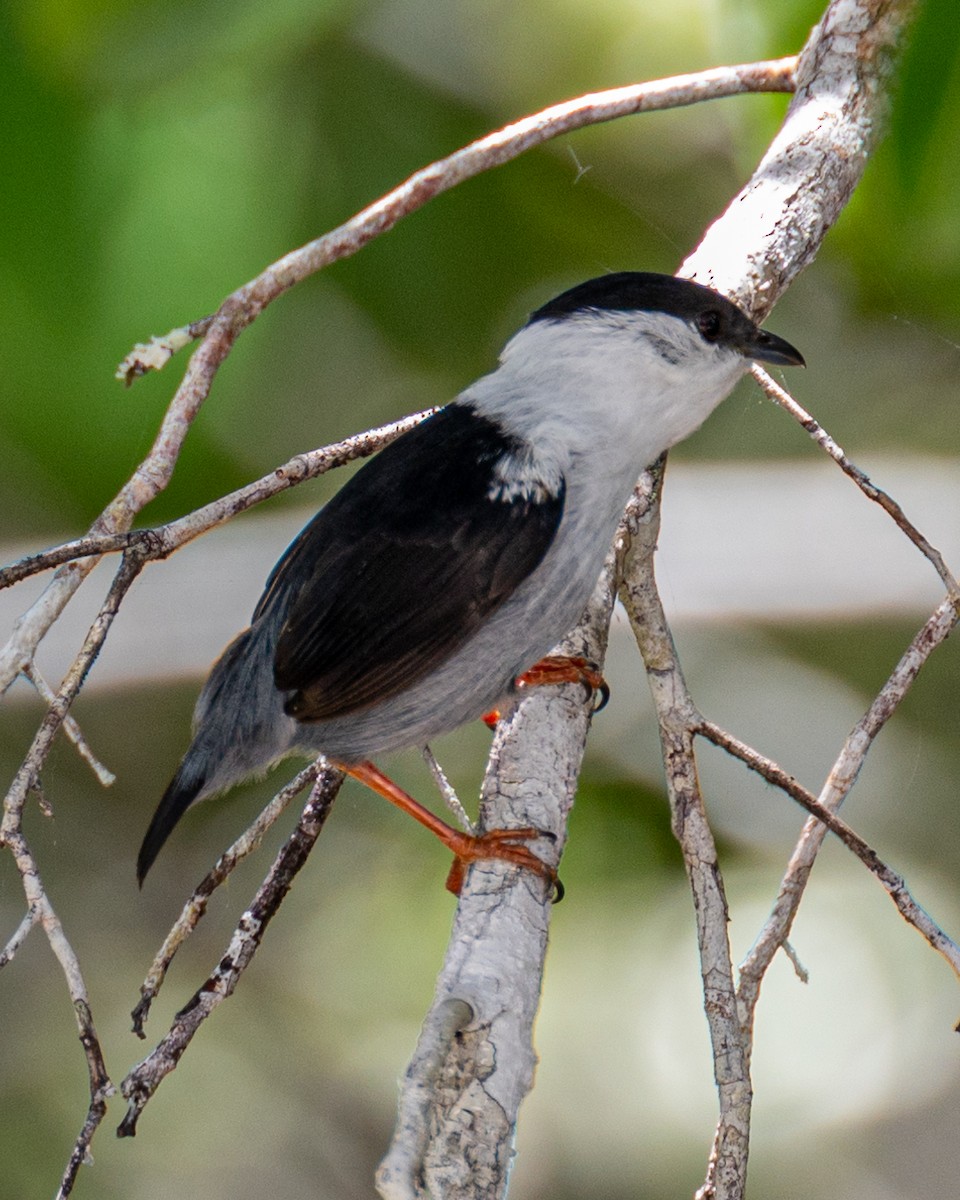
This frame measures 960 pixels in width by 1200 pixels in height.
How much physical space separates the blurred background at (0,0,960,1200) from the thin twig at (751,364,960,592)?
3.42 ft

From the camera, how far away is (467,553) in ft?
7.91

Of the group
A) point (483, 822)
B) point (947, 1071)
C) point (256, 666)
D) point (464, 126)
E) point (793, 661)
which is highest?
point (464, 126)

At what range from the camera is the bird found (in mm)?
2422

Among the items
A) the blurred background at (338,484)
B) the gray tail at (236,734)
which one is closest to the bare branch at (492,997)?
the gray tail at (236,734)

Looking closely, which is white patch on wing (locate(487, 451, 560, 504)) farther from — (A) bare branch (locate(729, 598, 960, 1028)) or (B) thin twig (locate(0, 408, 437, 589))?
(A) bare branch (locate(729, 598, 960, 1028))

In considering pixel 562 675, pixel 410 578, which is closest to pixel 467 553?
pixel 410 578

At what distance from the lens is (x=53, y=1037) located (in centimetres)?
474

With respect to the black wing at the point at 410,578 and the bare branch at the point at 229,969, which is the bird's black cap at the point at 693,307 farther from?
the bare branch at the point at 229,969

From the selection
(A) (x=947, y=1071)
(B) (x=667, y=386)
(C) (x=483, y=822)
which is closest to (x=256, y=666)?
(C) (x=483, y=822)

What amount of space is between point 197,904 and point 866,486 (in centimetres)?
127

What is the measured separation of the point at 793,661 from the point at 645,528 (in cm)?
241

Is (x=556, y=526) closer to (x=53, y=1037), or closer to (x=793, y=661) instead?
(x=793, y=661)

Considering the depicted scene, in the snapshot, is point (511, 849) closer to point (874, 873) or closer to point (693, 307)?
point (874, 873)

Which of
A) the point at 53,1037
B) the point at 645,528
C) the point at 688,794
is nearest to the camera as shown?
the point at 688,794
